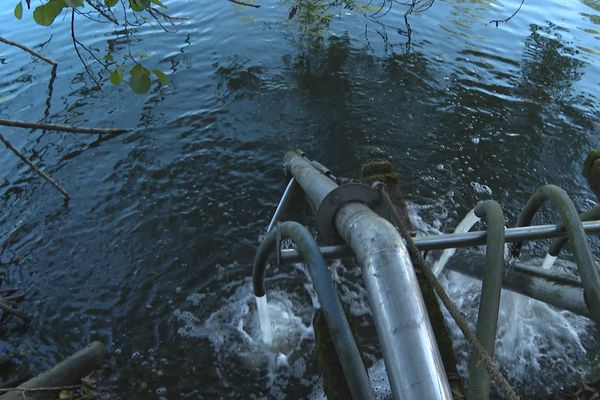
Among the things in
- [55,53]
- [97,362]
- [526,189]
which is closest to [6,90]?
[55,53]

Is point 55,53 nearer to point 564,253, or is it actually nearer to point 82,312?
point 82,312

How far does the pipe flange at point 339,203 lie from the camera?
2.83 m

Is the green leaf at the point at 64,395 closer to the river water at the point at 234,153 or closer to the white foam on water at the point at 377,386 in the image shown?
the river water at the point at 234,153

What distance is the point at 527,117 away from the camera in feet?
25.7

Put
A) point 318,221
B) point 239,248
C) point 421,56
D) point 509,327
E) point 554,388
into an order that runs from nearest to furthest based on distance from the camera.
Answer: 1. point 318,221
2. point 554,388
3. point 509,327
4. point 239,248
5. point 421,56

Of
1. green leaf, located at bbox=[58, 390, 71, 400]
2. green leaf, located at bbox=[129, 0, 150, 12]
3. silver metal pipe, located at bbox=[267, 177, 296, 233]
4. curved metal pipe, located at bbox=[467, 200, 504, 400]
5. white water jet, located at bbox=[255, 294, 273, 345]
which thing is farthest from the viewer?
silver metal pipe, located at bbox=[267, 177, 296, 233]

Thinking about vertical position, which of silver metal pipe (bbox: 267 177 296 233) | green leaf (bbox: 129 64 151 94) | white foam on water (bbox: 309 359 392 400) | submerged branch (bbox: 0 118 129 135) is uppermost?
green leaf (bbox: 129 64 151 94)

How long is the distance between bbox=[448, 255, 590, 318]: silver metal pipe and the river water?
132 cm

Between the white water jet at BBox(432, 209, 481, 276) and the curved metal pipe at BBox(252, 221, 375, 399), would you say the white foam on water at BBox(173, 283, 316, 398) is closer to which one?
the white water jet at BBox(432, 209, 481, 276)

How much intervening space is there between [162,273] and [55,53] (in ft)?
26.5

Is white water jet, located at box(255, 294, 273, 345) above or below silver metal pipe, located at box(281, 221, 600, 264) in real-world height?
below

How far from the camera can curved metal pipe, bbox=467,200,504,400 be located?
1937 mm

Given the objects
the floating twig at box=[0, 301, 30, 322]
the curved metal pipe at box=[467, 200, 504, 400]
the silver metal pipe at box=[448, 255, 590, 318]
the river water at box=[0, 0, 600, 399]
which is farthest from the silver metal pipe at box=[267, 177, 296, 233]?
the floating twig at box=[0, 301, 30, 322]

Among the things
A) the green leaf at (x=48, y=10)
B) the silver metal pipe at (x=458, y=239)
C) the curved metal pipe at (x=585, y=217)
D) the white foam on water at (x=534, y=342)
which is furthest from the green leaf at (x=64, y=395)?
the curved metal pipe at (x=585, y=217)
